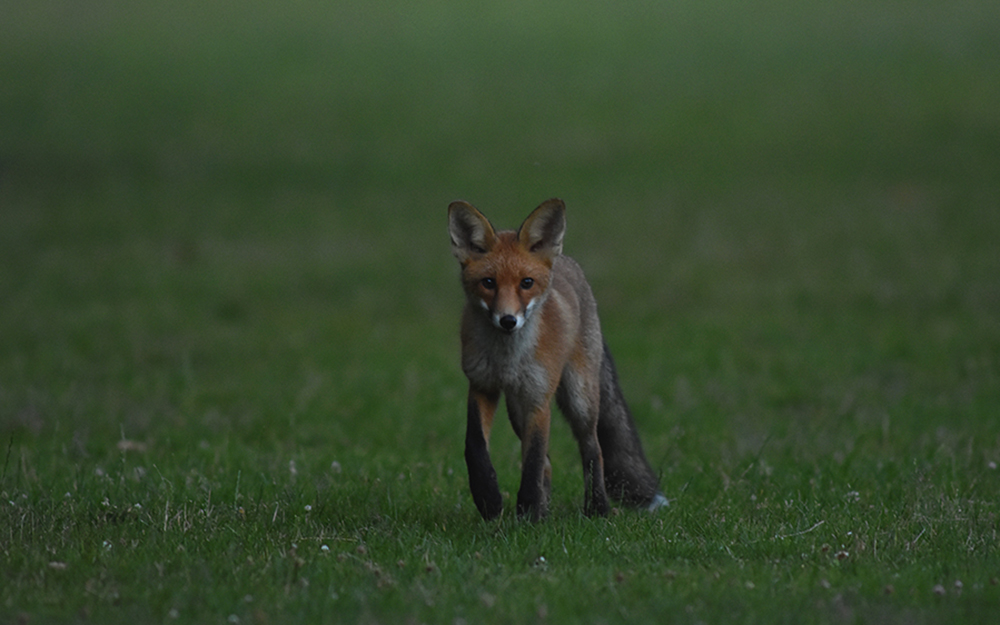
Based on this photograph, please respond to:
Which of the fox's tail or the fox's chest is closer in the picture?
the fox's chest

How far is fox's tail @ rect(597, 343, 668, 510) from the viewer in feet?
22.0

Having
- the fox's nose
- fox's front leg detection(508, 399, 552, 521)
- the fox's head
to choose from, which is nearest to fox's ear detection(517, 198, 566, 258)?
the fox's head

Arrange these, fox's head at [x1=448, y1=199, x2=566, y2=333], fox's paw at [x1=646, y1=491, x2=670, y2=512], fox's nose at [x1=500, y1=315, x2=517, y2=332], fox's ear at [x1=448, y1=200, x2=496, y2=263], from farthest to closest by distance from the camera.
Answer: fox's paw at [x1=646, y1=491, x2=670, y2=512] < fox's ear at [x1=448, y1=200, x2=496, y2=263] < fox's head at [x1=448, y1=199, x2=566, y2=333] < fox's nose at [x1=500, y1=315, x2=517, y2=332]

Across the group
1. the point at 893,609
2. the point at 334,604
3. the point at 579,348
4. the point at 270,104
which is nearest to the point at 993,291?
the point at 579,348

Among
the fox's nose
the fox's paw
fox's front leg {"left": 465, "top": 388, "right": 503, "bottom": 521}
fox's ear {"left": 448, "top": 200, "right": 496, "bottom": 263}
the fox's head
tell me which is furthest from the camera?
the fox's paw

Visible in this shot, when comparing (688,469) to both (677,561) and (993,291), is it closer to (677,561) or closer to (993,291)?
(677,561)

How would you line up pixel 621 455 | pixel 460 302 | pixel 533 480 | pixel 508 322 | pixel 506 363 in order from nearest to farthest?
pixel 508 322, pixel 506 363, pixel 533 480, pixel 621 455, pixel 460 302

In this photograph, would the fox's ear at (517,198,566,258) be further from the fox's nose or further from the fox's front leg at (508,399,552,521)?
the fox's front leg at (508,399,552,521)

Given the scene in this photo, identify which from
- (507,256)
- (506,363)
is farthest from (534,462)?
(507,256)

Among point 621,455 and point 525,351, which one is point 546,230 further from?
point 621,455

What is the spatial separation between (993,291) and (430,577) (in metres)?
11.8

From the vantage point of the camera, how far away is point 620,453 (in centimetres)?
690

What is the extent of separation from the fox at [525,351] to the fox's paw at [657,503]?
0.03 meters

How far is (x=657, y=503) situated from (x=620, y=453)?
17.0 inches
